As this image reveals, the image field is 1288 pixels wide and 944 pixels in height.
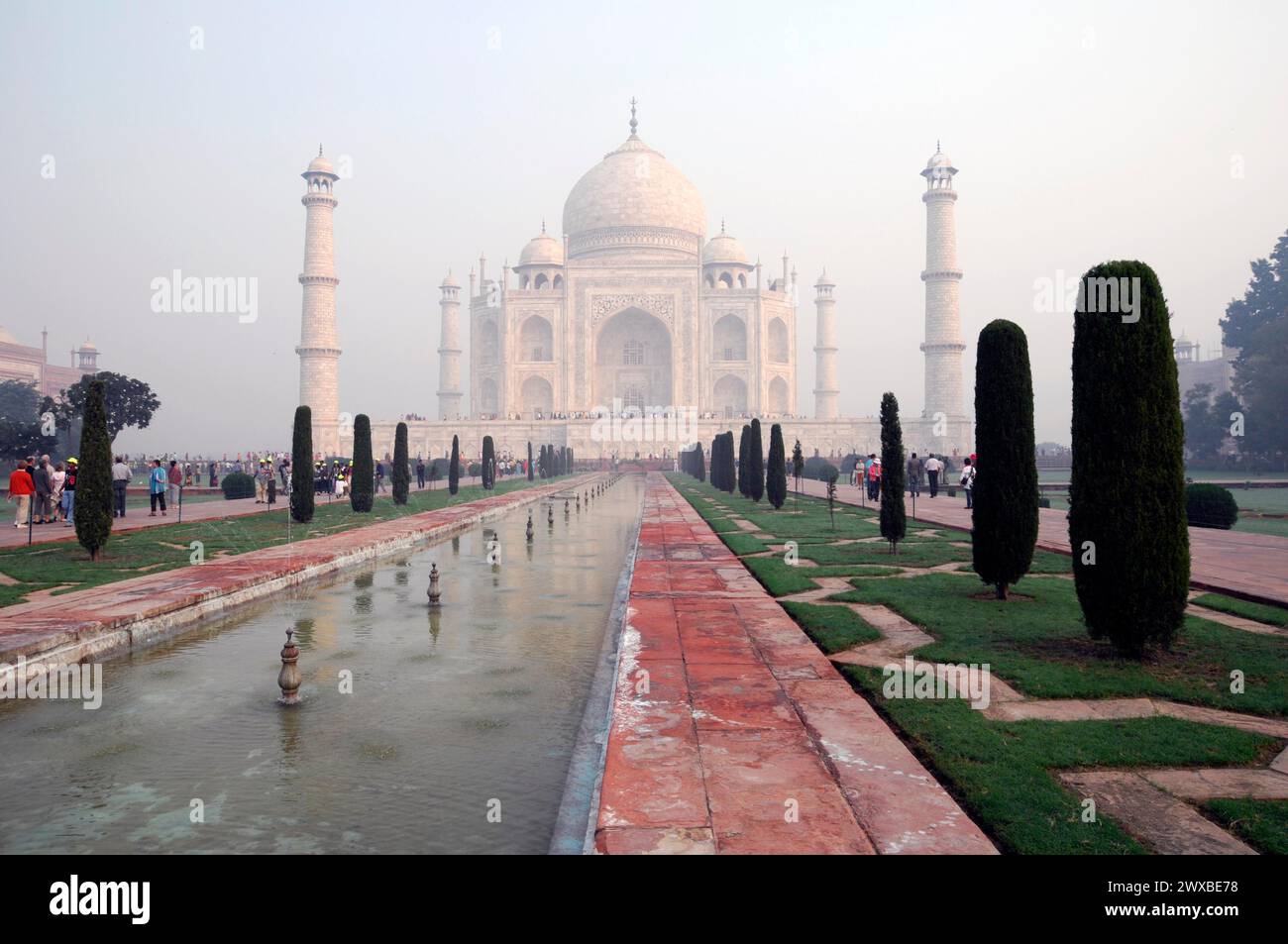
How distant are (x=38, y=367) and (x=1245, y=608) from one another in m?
74.9

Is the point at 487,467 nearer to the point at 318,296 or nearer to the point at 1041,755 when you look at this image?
the point at 318,296

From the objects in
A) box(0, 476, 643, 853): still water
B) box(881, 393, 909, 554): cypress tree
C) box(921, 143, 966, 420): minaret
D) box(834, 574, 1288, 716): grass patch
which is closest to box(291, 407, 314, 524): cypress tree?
box(0, 476, 643, 853): still water

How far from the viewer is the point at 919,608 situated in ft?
20.9

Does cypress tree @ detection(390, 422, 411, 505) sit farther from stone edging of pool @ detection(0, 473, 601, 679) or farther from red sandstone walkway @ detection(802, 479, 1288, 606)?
red sandstone walkway @ detection(802, 479, 1288, 606)

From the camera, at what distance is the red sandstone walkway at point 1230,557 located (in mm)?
6938

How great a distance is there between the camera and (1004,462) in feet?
22.9

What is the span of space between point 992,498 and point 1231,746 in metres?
3.65

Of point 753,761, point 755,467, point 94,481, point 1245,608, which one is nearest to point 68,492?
point 94,481

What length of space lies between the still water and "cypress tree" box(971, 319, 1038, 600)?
3.04m

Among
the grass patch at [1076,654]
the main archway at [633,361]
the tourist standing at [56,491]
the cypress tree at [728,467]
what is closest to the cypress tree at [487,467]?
the cypress tree at [728,467]

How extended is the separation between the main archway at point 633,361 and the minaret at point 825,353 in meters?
9.52

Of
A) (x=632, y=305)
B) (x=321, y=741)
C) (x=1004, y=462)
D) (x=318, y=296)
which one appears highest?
(x=632, y=305)

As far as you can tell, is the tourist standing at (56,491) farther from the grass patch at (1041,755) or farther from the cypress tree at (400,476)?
the grass patch at (1041,755)

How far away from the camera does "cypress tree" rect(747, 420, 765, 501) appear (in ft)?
65.5
